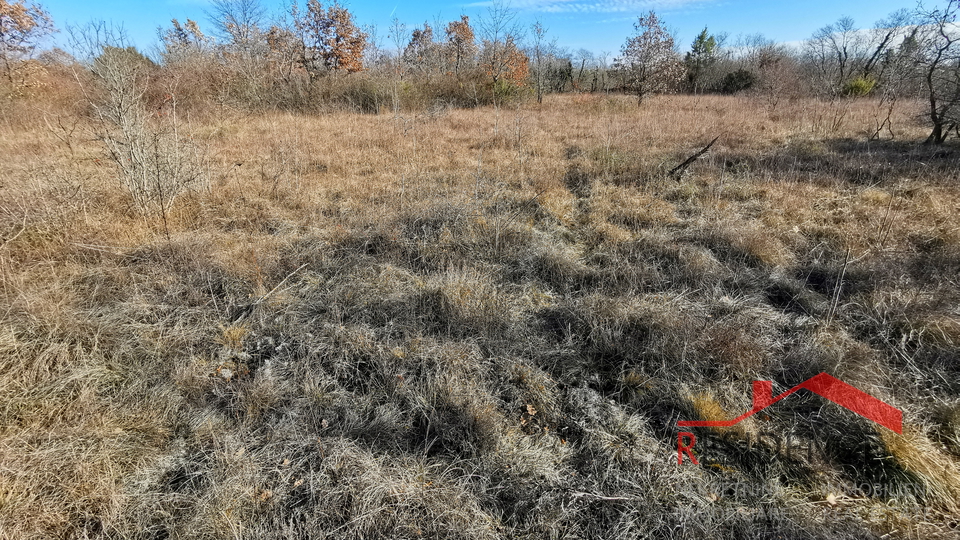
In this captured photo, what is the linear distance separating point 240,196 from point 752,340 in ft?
17.3

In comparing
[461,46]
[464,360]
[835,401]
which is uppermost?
[461,46]

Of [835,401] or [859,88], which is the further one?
[859,88]

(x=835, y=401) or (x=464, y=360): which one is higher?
(x=464, y=360)

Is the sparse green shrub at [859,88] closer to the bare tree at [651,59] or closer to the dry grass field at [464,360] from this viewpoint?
the bare tree at [651,59]

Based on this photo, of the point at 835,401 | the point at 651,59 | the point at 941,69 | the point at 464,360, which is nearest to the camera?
the point at 835,401

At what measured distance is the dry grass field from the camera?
1.51 m

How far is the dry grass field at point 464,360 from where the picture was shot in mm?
1515

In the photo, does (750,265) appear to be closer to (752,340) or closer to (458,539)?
(752,340)


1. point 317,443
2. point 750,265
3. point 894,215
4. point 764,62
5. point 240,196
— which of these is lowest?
point 317,443

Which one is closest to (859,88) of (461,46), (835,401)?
(461,46)

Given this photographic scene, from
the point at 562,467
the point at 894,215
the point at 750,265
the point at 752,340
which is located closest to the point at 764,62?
the point at 894,215

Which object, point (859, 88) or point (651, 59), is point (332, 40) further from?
point (859, 88)

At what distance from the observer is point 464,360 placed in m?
2.26

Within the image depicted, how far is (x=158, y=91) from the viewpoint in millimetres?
10070
